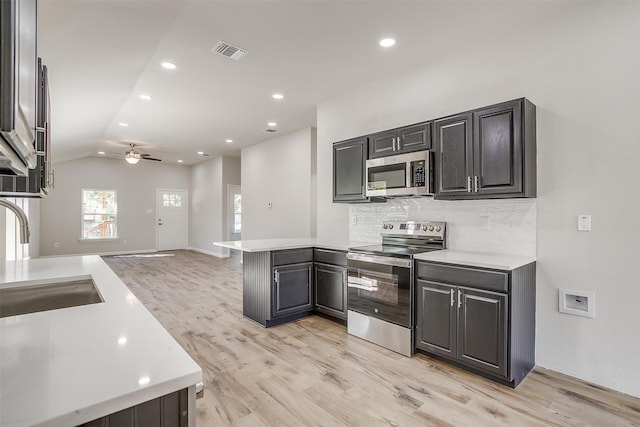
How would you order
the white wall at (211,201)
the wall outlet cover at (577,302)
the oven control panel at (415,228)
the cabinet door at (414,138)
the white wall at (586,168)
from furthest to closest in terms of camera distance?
the white wall at (211,201), the oven control panel at (415,228), the cabinet door at (414,138), the wall outlet cover at (577,302), the white wall at (586,168)

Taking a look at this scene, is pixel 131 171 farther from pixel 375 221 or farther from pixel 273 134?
pixel 375 221

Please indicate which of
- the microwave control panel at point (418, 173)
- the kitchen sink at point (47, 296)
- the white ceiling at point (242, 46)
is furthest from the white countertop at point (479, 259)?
the kitchen sink at point (47, 296)

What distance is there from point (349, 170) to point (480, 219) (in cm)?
152

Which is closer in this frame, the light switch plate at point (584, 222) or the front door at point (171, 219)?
the light switch plate at point (584, 222)

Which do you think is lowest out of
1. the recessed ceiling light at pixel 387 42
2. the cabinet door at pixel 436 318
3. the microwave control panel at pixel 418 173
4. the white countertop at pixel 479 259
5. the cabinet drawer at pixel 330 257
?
the cabinet door at pixel 436 318

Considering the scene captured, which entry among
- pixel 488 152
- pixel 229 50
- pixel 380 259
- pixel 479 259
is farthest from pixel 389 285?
pixel 229 50

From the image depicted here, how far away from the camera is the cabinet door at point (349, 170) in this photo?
371cm

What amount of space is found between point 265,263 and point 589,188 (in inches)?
116

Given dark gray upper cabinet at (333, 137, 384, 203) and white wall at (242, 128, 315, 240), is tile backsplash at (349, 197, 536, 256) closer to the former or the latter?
dark gray upper cabinet at (333, 137, 384, 203)

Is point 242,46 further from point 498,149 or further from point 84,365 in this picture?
point 84,365

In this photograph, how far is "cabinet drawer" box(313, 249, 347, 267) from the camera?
3564mm

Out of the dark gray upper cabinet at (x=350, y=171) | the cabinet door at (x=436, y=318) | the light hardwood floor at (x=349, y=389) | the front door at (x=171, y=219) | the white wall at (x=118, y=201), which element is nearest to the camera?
the light hardwood floor at (x=349, y=389)

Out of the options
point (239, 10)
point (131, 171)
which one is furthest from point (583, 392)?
point (131, 171)

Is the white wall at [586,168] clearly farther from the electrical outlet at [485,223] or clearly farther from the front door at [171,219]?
the front door at [171,219]
